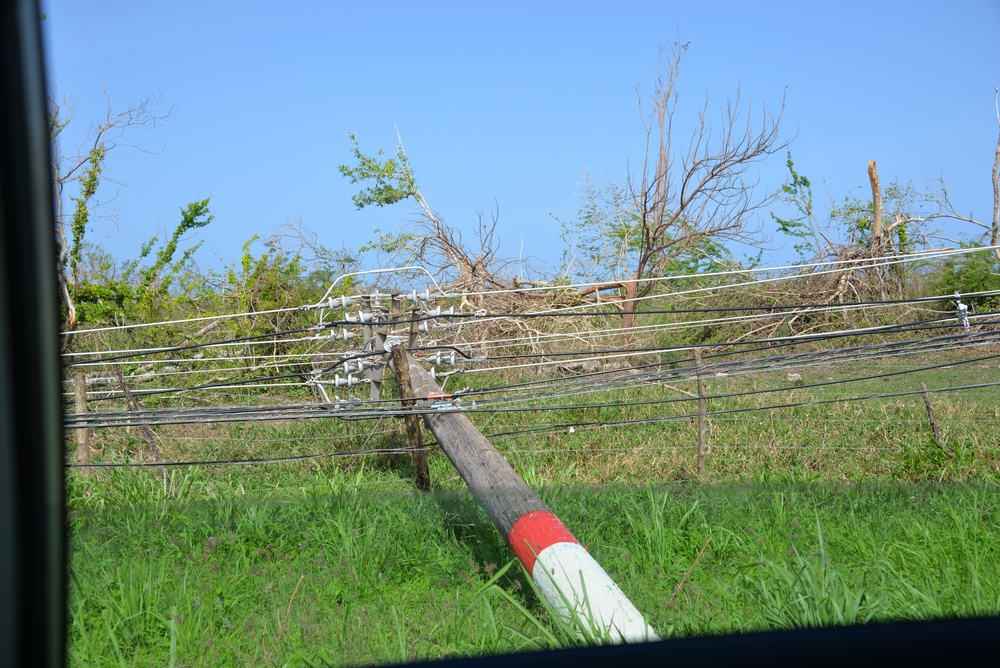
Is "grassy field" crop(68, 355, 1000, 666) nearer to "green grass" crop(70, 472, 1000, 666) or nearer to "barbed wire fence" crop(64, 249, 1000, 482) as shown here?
"green grass" crop(70, 472, 1000, 666)

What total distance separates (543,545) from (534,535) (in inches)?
5.3

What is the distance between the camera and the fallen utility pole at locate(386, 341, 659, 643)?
330cm

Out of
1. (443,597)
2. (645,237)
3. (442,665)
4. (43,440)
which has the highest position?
(645,237)

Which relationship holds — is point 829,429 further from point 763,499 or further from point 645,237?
point 645,237

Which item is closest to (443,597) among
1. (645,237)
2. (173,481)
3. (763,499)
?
(763,499)

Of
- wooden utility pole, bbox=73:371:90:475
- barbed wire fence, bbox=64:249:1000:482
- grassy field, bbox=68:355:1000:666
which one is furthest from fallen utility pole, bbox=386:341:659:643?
wooden utility pole, bbox=73:371:90:475

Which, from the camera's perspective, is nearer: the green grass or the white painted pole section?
the white painted pole section

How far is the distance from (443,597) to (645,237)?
11.8 metres

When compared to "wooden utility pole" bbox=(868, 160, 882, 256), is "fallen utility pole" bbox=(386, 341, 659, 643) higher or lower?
lower

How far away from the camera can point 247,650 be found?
151 inches

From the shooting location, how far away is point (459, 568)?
4988mm

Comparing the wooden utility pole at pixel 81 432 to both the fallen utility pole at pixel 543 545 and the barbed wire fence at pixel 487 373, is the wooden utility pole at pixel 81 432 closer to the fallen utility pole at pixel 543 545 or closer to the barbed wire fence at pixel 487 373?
the barbed wire fence at pixel 487 373

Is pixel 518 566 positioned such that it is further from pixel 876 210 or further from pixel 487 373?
pixel 876 210

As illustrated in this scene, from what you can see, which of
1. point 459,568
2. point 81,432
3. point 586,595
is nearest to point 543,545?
point 586,595
